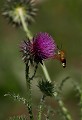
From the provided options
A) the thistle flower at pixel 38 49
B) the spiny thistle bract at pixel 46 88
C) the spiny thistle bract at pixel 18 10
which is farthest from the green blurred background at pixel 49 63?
the thistle flower at pixel 38 49

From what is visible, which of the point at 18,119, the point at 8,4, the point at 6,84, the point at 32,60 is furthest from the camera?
the point at 6,84

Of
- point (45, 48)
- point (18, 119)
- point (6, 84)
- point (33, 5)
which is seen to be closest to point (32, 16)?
point (33, 5)

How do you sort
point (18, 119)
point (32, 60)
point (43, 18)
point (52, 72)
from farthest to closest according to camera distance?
point (43, 18) → point (52, 72) → point (32, 60) → point (18, 119)

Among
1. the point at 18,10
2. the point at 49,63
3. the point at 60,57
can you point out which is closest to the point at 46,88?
the point at 60,57

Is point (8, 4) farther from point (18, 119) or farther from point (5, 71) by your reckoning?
point (5, 71)

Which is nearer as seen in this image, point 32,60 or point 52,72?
point 32,60

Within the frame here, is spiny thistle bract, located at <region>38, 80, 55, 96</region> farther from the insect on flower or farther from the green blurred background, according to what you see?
the green blurred background

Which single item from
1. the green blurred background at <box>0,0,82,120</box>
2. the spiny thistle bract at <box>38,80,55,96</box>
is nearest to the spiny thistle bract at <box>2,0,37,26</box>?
the spiny thistle bract at <box>38,80,55,96</box>

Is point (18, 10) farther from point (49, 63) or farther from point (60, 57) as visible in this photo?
point (49, 63)
